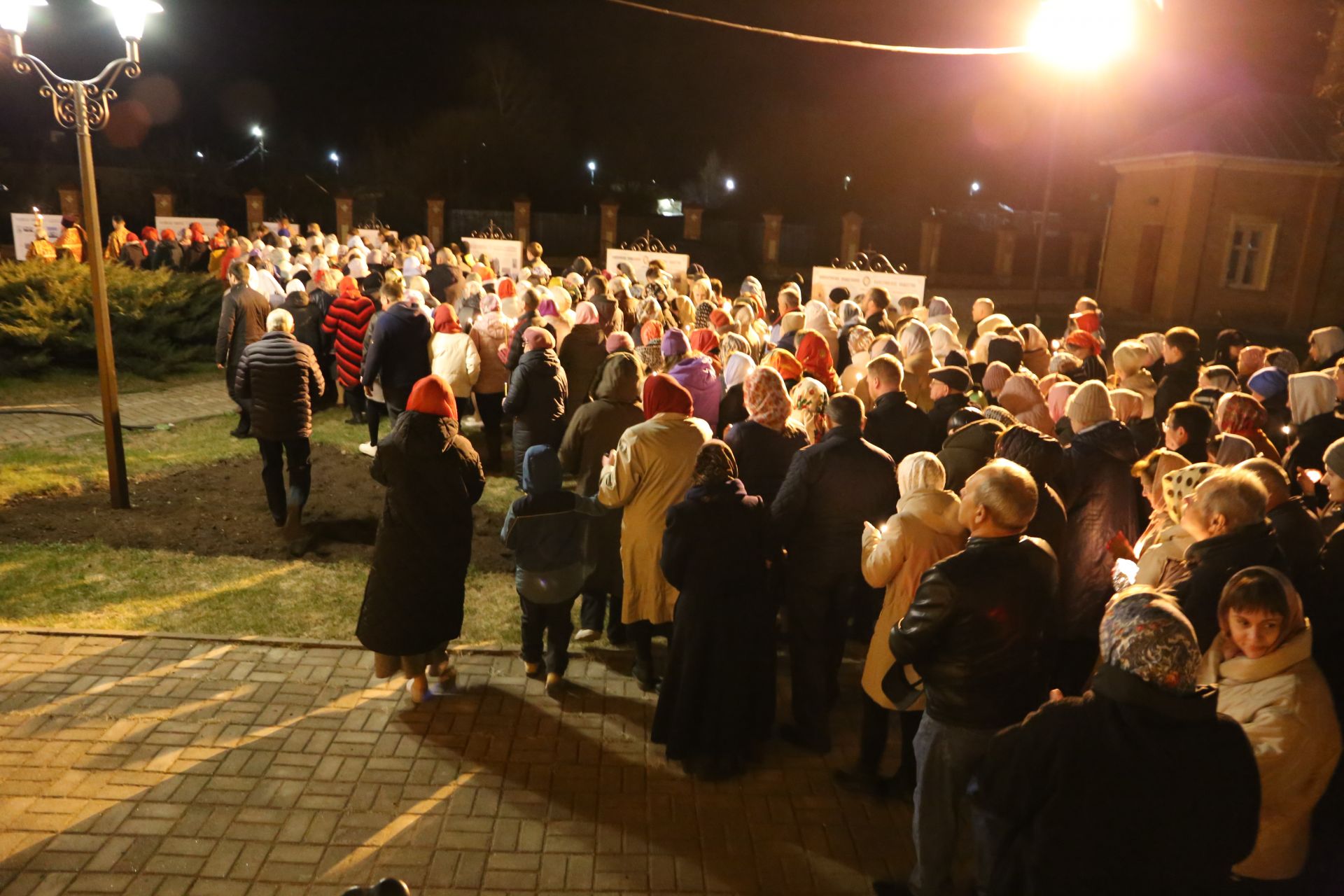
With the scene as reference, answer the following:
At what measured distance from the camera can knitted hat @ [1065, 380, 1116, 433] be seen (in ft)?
17.7

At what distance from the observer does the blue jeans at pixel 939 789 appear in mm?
3541

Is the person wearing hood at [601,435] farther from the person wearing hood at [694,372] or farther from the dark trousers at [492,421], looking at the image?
the dark trousers at [492,421]

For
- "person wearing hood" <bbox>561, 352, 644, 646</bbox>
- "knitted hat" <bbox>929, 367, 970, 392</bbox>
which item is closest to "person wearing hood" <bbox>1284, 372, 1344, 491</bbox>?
"knitted hat" <bbox>929, 367, 970, 392</bbox>

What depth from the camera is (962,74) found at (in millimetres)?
47719

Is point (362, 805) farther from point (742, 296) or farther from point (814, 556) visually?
point (742, 296)

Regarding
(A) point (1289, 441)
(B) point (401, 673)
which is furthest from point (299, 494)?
(A) point (1289, 441)

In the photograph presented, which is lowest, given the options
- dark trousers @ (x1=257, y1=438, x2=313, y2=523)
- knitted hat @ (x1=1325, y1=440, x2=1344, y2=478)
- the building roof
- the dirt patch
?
the dirt patch

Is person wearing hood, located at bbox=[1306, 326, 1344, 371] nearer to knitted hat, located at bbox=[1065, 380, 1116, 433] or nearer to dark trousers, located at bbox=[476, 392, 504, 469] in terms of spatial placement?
knitted hat, located at bbox=[1065, 380, 1116, 433]

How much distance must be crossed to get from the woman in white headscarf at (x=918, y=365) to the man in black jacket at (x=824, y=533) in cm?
254

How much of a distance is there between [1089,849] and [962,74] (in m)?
51.5

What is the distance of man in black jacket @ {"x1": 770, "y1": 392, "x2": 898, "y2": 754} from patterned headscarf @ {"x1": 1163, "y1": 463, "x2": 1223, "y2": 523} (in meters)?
1.29

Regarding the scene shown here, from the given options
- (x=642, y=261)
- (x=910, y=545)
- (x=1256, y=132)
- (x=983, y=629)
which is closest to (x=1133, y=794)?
(x=983, y=629)

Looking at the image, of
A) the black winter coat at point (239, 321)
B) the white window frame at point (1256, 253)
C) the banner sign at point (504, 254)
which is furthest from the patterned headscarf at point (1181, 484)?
the white window frame at point (1256, 253)

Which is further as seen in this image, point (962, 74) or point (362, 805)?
point (962, 74)
